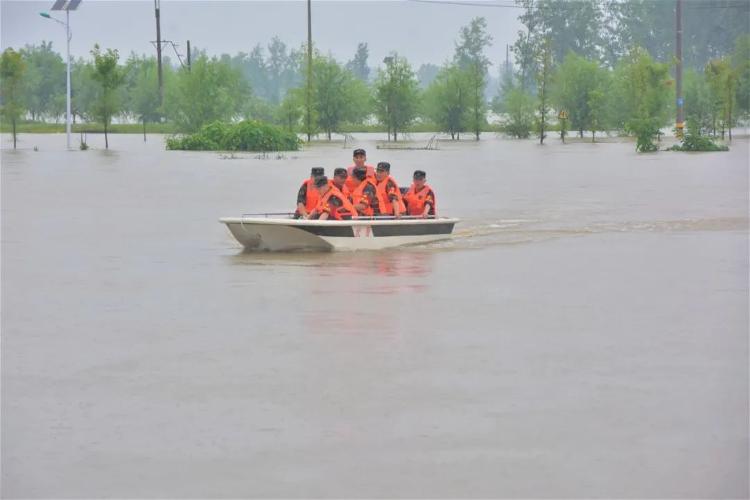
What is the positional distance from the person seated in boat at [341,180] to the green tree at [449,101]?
68.0 meters

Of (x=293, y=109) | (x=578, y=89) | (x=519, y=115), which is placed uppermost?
(x=578, y=89)

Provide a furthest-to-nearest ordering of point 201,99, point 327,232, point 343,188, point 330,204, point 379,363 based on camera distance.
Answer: point 201,99 → point 343,188 → point 330,204 → point 327,232 → point 379,363

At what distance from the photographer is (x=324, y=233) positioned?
810 inches

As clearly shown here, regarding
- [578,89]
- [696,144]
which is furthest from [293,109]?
[696,144]

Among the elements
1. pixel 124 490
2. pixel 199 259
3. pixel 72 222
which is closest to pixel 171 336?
pixel 124 490

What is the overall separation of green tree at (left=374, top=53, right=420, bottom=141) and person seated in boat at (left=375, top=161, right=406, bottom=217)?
65163 millimetres

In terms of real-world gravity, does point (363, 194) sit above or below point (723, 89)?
below

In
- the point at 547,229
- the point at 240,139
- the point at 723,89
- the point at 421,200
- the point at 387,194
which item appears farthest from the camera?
the point at 723,89

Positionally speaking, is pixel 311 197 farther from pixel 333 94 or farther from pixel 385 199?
pixel 333 94

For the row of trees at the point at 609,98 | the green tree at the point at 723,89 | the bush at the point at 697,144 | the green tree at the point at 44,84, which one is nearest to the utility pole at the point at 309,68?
the row of trees at the point at 609,98

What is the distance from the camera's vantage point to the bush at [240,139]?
6600 cm

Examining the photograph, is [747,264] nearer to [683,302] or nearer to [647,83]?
[683,302]

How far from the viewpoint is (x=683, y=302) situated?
53.7 ft

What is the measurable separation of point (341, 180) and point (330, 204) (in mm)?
442
